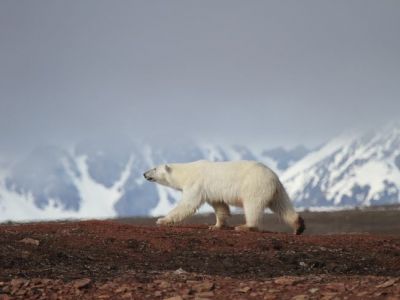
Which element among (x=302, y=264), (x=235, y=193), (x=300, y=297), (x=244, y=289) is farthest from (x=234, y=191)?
(x=300, y=297)

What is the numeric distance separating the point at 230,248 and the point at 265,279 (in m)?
3.97

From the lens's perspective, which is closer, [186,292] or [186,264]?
[186,292]

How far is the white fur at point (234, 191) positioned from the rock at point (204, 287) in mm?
9190

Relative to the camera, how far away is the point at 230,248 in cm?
2000

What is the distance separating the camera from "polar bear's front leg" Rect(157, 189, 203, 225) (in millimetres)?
25312

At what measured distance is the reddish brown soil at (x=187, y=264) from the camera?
1485cm

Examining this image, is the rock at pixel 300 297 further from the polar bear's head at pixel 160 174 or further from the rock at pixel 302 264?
the polar bear's head at pixel 160 174

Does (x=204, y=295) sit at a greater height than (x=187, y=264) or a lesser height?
lesser

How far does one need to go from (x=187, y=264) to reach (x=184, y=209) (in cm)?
692

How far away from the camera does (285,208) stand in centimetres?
2481

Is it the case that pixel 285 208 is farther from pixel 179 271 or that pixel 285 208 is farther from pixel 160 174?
pixel 179 271

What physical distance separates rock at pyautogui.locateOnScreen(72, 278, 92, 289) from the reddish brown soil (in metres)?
0.02

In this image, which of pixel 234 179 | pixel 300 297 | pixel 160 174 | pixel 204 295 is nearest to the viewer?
pixel 300 297

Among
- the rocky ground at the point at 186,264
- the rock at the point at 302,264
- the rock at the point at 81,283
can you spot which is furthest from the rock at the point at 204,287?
the rock at the point at 302,264
